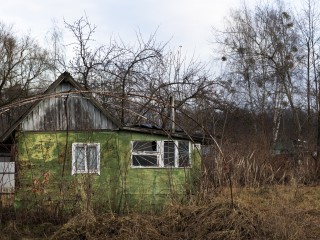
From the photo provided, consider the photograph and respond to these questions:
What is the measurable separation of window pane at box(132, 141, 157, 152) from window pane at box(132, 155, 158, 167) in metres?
0.22

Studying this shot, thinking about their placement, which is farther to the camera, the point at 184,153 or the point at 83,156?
the point at 184,153

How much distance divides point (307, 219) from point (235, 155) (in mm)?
6337

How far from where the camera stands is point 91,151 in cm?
1320

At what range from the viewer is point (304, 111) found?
110 ft

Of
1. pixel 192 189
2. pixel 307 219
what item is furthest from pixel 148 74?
pixel 307 219

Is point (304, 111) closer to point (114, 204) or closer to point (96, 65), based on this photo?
point (96, 65)

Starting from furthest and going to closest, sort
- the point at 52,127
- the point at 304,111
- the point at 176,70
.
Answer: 1. the point at 304,111
2. the point at 176,70
3. the point at 52,127

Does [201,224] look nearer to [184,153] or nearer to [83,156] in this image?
[83,156]

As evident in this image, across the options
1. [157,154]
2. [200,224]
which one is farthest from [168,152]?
[200,224]

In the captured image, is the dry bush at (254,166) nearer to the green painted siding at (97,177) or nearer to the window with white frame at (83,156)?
the green painted siding at (97,177)

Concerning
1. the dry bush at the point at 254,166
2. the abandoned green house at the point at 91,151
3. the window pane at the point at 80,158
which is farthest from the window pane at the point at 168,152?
the window pane at the point at 80,158

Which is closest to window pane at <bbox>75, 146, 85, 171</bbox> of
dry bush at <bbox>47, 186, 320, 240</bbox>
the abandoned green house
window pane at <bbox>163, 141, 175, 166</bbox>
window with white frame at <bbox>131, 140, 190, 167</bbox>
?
the abandoned green house

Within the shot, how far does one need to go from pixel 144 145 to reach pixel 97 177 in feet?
5.69

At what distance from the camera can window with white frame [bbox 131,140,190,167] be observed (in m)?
13.8
